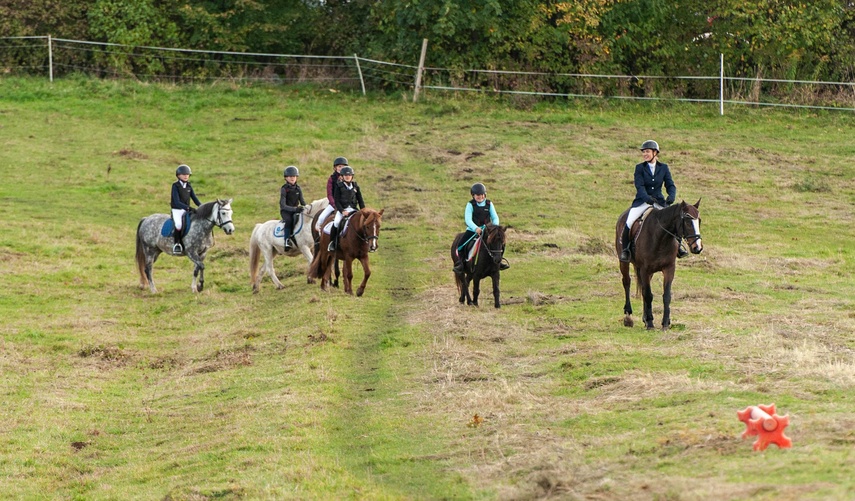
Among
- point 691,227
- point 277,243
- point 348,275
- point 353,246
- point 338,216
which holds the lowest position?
point 348,275

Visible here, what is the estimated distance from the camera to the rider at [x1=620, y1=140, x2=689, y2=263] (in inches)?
686

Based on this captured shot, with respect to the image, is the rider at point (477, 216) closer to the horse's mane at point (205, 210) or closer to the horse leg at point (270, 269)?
the horse leg at point (270, 269)

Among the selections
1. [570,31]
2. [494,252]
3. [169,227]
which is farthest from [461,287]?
[570,31]

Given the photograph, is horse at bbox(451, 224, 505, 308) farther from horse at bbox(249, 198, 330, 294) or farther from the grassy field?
horse at bbox(249, 198, 330, 294)

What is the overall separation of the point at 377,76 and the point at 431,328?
2946 centimetres

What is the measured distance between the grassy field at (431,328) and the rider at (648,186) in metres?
1.66

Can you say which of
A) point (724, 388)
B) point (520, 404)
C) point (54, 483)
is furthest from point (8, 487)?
point (724, 388)

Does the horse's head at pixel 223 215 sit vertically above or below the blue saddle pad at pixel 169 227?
above

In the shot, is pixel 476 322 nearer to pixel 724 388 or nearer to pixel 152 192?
pixel 724 388

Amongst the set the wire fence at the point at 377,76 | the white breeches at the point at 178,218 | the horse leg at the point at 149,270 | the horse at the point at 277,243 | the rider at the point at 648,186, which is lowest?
the horse leg at the point at 149,270

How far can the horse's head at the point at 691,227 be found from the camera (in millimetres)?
15859

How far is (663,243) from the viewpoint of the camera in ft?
Answer: 54.9

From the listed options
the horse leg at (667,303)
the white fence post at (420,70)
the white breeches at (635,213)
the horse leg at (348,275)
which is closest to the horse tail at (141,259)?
the horse leg at (348,275)

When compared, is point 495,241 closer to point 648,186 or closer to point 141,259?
point 648,186
